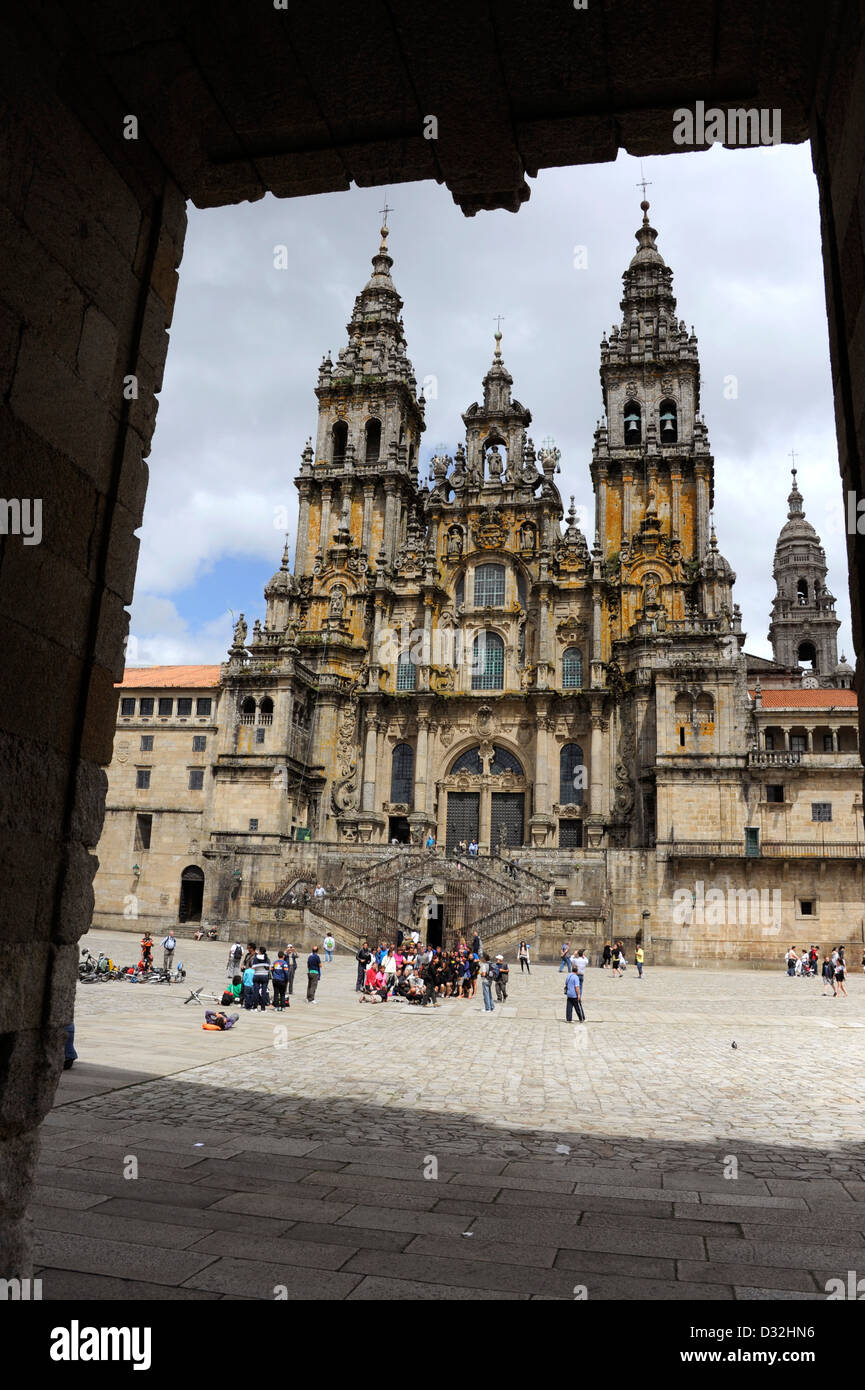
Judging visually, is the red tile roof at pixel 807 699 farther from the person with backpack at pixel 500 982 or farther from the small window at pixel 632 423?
the person with backpack at pixel 500 982

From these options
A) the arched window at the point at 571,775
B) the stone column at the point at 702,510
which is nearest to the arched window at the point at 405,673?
the arched window at the point at 571,775

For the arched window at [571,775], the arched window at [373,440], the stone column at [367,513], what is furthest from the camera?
the arched window at [373,440]

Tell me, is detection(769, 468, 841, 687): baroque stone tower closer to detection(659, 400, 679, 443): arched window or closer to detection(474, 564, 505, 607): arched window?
detection(659, 400, 679, 443): arched window

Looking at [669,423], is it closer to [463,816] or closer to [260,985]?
[463,816]

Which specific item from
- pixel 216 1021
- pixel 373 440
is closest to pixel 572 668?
pixel 373 440

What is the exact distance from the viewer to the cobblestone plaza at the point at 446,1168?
5.55m

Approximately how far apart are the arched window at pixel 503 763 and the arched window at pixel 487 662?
348 cm

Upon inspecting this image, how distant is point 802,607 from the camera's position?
2990 inches

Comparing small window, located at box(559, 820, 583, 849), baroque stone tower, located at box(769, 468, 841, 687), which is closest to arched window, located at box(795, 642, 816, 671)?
baroque stone tower, located at box(769, 468, 841, 687)

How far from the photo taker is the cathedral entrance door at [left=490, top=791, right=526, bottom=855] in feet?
161

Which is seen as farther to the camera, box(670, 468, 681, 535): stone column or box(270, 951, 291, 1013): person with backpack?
box(670, 468, 681, 535): stone column

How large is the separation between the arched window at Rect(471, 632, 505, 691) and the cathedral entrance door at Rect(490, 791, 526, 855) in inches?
234

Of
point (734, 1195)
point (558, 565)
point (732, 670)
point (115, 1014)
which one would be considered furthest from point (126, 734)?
point (734, 1195)
